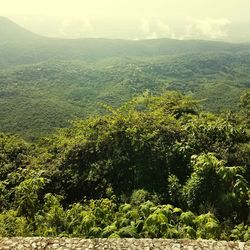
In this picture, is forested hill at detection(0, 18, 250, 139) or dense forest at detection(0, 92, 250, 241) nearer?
dense forest at detection(0, 92, 250, 241)

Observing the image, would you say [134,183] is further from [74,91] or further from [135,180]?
[74,91]

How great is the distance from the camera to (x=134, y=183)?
45.0 ft

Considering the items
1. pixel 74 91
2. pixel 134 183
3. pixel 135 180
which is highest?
pixel 135 180

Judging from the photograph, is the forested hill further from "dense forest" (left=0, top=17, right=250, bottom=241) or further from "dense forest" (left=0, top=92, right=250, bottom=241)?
"dense forest" (left=0, top=92, right=250, bottom=241)

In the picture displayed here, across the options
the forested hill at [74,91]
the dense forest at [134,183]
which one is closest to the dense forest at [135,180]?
the dense forest at [134,183]

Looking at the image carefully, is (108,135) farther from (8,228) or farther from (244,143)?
(8,228)

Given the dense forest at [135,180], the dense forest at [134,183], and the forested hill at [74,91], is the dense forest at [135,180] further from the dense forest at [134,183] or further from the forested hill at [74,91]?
the forested hill at [74,91]

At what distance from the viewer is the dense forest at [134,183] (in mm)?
9219

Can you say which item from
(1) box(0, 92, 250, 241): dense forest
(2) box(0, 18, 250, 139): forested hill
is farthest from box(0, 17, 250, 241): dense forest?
(2) box(0, 18, 250, 139): forested hill

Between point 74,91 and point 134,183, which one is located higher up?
point 134,183

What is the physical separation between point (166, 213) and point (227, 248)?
2.37 m

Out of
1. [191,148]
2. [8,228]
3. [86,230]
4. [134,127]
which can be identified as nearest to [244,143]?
[191,148]

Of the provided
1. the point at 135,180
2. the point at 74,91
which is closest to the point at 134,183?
the point at 135,180

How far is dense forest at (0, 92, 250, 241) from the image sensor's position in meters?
9.22
